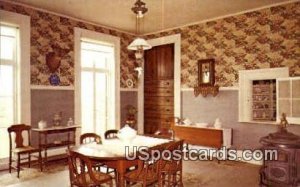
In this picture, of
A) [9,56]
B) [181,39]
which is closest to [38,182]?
[9,56]

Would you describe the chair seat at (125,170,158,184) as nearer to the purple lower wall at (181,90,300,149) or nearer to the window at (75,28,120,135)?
the purple lower wall at (181,90,300,149)

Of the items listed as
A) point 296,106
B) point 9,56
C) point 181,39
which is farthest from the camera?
point 181,39

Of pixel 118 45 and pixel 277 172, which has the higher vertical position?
pixel 118 45

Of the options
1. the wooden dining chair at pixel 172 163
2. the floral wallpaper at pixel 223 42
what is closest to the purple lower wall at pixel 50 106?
the floral wallpaper at pixel 223 42

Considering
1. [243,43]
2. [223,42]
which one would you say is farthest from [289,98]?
[223,42]

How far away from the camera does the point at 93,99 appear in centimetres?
689

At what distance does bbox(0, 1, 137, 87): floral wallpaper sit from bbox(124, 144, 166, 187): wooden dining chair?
3458 millimetres

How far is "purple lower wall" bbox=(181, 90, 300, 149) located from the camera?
5.43 m

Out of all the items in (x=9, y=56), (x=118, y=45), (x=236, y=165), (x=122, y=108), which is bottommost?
(x=236, y=165)

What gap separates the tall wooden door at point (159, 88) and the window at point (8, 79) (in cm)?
355

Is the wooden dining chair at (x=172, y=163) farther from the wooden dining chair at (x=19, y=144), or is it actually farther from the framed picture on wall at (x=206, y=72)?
the framed picture on wall at (x=206, y=72)

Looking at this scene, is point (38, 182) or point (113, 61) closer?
point (38, 182)

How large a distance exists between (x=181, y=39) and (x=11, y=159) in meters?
4.72

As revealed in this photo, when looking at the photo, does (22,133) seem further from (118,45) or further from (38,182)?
(118,45)
